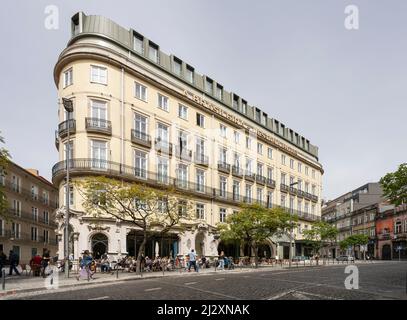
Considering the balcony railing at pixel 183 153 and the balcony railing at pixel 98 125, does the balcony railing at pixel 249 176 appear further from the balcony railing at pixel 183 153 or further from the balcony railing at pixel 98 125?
the balcony railing at pixel 98 125

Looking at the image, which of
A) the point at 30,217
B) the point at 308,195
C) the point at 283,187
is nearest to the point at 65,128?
the point at 30,217

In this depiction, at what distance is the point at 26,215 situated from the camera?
50.9 meters

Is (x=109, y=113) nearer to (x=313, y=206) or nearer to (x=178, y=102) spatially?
(x=178, y=102)

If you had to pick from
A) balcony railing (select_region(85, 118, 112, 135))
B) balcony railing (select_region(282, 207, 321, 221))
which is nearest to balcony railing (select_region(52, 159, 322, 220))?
balcony railing (select_region(85, 118, 112, 135))

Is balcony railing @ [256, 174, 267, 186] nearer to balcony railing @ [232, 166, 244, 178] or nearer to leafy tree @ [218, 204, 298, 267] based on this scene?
balcony railing @ [232, 166, 244, 178]

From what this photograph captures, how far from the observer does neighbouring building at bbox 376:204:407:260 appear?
71.7 m

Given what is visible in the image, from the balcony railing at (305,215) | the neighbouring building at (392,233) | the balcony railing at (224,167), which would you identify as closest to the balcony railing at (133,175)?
the balcony railing at (224,167)

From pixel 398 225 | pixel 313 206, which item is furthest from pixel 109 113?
pixel 398 225

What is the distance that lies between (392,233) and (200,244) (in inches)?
1944

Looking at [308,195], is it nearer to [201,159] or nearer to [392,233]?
[392,233]

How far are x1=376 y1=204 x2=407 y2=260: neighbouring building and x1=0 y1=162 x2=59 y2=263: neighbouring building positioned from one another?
58.7 meters

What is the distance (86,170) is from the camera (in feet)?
101

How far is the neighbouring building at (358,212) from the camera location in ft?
278
